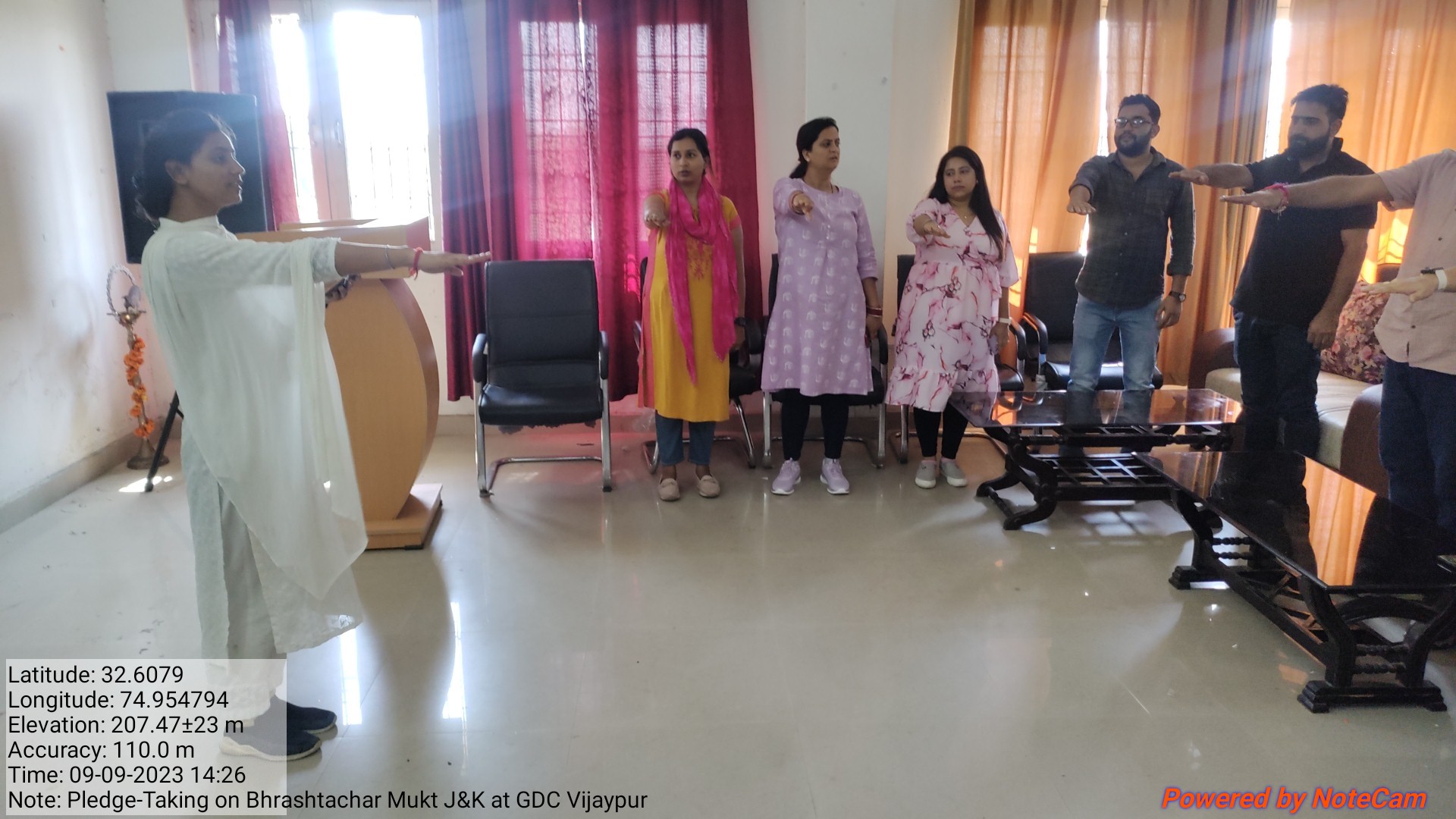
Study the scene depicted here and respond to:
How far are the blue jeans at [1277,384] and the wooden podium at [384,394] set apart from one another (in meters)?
2.85

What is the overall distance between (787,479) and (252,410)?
7.30ft

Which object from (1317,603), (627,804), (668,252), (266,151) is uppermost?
(266,151)

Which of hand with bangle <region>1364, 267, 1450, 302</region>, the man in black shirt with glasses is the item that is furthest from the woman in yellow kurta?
hand with bangle <region>1364, 267, 1450, 302</region>

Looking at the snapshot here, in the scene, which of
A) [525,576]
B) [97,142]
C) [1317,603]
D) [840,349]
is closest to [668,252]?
[840,349]

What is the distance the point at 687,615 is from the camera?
256 cm

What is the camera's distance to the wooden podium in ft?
9.71

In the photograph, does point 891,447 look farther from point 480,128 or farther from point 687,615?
point 480,128

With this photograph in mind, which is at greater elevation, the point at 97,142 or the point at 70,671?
the point at 97,142

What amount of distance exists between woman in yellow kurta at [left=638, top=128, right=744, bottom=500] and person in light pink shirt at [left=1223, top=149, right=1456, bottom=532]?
1689mm

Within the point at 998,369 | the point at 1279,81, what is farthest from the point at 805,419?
the point at 1279,81

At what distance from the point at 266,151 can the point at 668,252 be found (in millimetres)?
1999

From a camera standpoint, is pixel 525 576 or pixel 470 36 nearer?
pixel 525 576

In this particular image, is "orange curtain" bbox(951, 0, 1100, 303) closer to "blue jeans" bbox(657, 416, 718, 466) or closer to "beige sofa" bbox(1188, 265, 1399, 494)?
"beige sofa" bbox(1188, 265, 1399, 494)

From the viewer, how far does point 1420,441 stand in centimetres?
245
